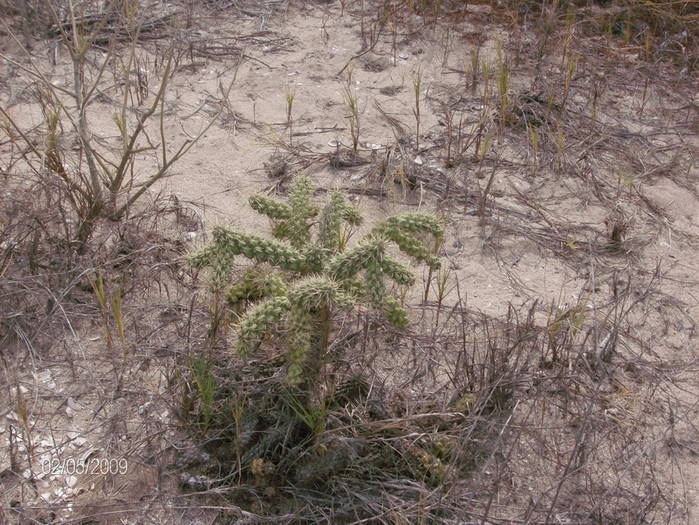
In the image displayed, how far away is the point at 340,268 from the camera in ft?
7.77

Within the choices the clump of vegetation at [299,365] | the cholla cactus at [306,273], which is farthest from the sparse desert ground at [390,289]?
the cholla cactus at [306,273]

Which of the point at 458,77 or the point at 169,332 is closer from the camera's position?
the point at 169,332

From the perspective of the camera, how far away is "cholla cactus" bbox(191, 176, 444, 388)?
2244 mm

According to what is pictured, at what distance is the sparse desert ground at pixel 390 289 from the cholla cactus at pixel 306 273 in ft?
0.44

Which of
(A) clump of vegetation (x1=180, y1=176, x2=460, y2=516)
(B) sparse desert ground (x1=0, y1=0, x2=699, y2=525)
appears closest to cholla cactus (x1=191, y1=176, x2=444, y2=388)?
(A) clump of vegetation (x1=180, y1=176, x2=460, y2=516)

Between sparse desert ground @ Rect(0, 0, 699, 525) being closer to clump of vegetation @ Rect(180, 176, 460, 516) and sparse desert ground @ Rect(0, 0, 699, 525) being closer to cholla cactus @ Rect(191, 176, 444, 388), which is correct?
clump of vegetation @ Rect(180, 176, 460, 516)

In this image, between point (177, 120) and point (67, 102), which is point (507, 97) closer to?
point (177, 120)

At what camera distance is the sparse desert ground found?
2.31 meters

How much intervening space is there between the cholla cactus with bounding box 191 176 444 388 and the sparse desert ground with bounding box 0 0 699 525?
133 millimetres

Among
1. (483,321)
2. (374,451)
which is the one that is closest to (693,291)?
(483,321)

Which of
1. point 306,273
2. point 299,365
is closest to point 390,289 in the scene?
point 306,273

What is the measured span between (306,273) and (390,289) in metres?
0.64

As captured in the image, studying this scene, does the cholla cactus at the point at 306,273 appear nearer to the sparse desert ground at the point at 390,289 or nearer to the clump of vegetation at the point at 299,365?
the clump of vegetation at the point at 299,365

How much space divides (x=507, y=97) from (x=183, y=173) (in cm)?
190
